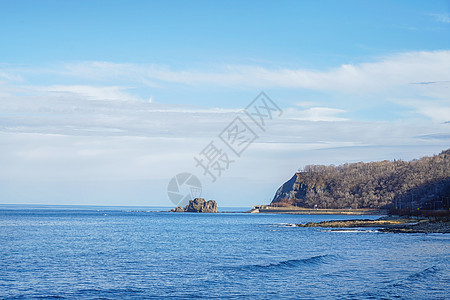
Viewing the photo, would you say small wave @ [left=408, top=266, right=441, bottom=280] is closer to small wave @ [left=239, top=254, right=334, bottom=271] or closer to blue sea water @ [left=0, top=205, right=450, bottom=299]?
blue sea water @ [left=0, top=205, right=450, bottom=299]

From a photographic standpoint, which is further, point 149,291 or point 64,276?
point 64,276

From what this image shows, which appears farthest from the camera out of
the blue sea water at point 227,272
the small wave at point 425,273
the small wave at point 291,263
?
the small wave at point 291,263

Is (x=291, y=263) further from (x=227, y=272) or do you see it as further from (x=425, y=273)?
(x=425, y=273)

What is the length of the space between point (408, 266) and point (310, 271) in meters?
9.22

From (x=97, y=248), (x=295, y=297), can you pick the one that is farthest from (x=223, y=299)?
(x=97, y=248)

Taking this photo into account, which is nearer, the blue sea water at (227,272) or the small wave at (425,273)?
the blue sea water at (227,272)

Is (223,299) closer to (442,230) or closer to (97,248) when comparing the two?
(97,248)

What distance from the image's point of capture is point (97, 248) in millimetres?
56625

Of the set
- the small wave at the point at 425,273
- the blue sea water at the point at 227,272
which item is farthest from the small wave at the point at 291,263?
the small wave at the point at 425,273

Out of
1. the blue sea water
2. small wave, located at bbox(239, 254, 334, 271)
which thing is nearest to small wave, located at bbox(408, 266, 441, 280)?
the blue sea water

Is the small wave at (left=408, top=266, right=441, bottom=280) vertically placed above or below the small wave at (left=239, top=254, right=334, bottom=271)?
above

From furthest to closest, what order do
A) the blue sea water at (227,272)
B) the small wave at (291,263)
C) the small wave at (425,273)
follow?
1. the small wave at (291,263)
2. the small wave at (425,273)
3. the blue sea water at (227,272)

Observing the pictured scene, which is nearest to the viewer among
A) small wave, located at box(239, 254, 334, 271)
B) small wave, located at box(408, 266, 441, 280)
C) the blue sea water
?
the blue sea water

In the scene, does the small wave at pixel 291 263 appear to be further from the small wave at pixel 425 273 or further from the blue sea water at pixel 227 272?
the small wave at pixel 425 273
